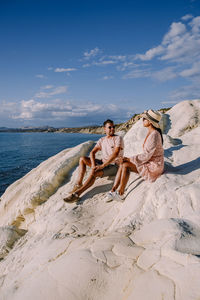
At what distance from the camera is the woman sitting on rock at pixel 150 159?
5.48 m

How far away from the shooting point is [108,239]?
151 inches

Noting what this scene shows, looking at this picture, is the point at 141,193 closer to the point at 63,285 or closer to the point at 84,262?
the point at 84,262

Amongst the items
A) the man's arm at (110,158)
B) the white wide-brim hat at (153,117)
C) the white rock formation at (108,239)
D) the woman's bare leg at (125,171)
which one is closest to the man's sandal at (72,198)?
the white rock formation at (108,239)

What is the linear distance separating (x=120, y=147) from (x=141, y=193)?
1.84 m

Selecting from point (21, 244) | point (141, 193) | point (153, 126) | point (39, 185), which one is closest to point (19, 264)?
point (21, 244)

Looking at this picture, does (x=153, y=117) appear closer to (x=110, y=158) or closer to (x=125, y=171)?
(x=125, y=171)

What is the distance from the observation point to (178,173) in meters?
5.73

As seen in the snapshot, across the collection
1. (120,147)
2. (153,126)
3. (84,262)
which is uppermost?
(153,126)

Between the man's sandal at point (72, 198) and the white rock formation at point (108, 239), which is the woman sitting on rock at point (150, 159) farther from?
the man's sandal at point (72, 198)

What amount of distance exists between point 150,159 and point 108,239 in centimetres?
245

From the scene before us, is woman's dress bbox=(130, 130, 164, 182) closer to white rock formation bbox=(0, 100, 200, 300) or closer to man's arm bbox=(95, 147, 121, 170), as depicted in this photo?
white rock formation bbox=(0, 100, 200, 300)

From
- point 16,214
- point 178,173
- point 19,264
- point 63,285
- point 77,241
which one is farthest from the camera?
point 16,214

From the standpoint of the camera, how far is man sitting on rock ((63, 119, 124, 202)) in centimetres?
654

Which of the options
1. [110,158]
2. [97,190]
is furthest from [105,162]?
[97,190]
